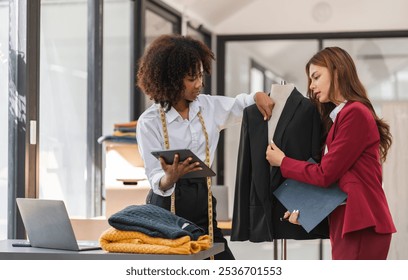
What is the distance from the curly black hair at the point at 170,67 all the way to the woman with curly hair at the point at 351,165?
420 mm

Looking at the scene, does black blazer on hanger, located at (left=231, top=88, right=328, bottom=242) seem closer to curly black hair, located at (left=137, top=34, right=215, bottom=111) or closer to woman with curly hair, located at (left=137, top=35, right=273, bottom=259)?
woman with curly hair, located at (left=137, top=35, right=273, bottom=259)

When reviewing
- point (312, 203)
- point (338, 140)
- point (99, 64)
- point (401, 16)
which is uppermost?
point (401, 16)

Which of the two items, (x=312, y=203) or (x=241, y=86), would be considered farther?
(x=241, y=86)

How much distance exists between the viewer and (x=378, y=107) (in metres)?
7.77

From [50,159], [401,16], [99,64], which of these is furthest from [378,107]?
[50,159]

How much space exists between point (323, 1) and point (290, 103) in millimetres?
4966

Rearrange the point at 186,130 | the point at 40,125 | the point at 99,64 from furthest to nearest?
1. the point at 99,64
2. the point at 40,125
3. the point at 186,130

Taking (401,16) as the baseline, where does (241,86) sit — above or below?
below

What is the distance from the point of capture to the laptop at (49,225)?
97.7 inches

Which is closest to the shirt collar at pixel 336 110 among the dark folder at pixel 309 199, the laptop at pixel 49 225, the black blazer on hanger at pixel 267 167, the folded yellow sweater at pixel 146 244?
the black blazer on hanger at pixel 267 167

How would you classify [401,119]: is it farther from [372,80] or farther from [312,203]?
[312,203]

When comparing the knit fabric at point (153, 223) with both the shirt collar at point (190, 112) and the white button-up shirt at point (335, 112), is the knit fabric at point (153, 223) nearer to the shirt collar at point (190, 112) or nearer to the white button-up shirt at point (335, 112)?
the shirt collar at point (190, 112)

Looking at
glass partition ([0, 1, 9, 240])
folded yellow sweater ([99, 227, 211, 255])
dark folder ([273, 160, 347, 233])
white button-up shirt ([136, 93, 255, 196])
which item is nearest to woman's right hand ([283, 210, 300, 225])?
dark folder ([273, 160, 347, 233])

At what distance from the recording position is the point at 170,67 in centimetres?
293
